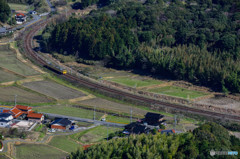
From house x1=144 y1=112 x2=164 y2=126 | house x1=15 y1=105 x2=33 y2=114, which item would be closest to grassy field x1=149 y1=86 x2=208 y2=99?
house x1=144 y1=112 x2=164 y2=126

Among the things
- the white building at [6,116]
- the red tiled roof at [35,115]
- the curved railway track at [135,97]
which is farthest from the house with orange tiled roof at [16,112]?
the curved railway track at [135,97]

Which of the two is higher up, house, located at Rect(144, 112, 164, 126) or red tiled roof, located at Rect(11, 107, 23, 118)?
red tiled roof, located at Rect(11, 107, 23, 118)

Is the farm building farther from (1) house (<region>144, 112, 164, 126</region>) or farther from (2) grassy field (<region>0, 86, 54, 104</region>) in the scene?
(1) house (<region>144, 112, 164, 126</region>)

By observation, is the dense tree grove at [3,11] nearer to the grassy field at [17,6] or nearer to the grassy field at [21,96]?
the grassy field at [17,6]

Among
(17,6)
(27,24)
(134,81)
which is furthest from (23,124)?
(17,6)

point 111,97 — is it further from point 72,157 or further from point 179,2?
point 179,2

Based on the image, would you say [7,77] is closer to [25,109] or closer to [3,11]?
[25,109]

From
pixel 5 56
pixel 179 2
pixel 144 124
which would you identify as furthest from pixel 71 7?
pixel 144 124
